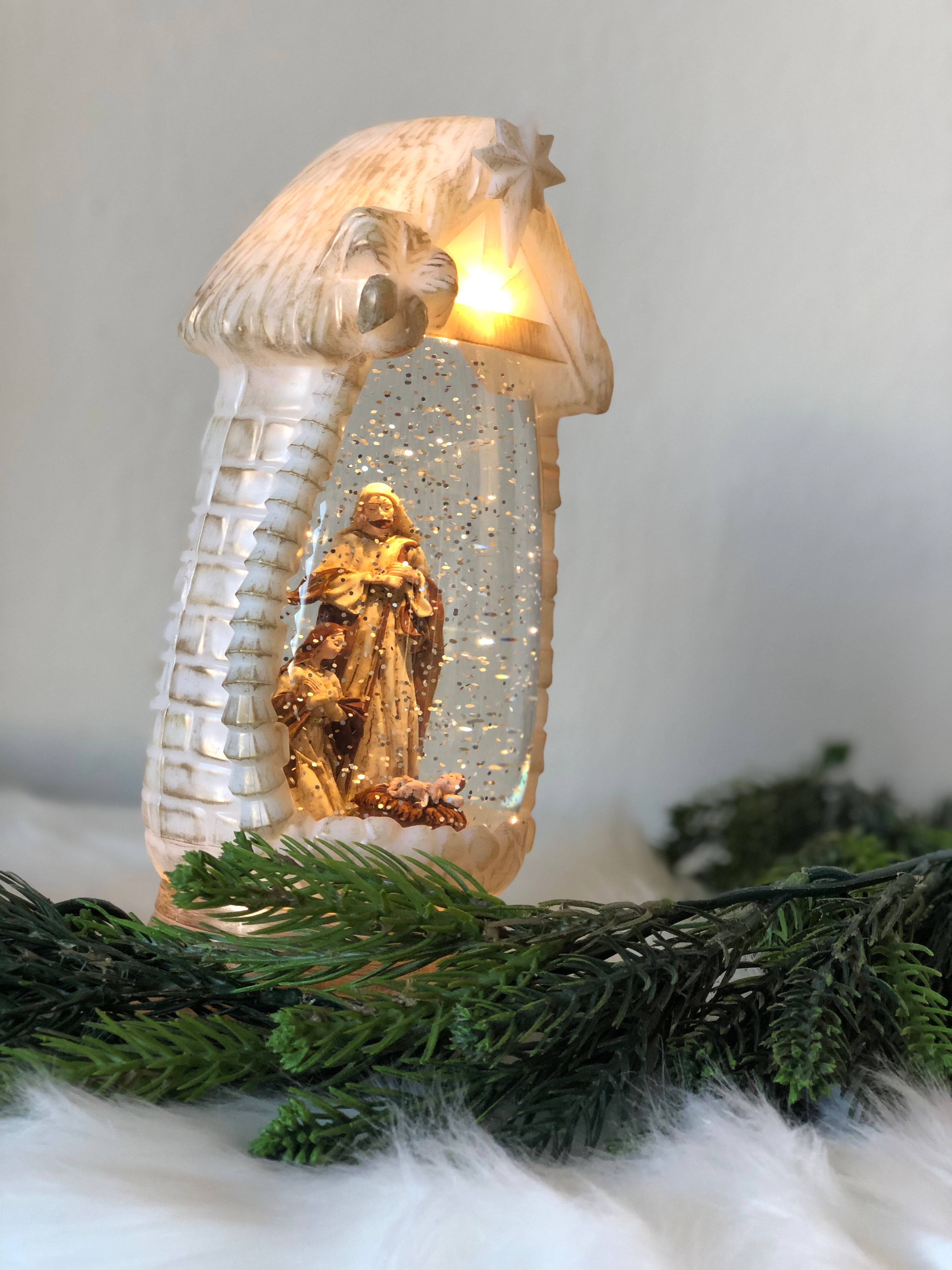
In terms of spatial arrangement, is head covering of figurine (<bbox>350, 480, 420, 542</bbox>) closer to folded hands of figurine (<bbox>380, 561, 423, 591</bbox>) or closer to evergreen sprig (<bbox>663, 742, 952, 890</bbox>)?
folded hands of figurine (<bbox>380, 561, 423, 591</bbox>)

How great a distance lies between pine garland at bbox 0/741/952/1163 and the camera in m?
0.27

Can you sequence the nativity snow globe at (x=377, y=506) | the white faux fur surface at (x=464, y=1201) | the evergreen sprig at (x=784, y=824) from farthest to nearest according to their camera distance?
the evergreen sprig at (x=784, y=824)
the nativity snow globe at (x=377, y=506)
the white faux fur surface at (x=464, y=1201)

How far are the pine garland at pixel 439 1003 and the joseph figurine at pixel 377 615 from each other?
0.52ft

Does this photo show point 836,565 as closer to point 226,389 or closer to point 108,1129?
point 226,389

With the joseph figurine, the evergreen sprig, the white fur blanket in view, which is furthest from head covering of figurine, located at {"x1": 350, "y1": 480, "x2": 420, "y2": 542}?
the evergreen sprig

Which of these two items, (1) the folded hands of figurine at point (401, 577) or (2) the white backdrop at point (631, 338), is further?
(2) the white backdrop at point (631, 338)

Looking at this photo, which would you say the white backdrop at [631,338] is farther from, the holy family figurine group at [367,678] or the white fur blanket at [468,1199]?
the white fur blanket at [468,1199]

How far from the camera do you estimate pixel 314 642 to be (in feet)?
1.57

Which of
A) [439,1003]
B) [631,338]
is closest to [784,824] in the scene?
[631,338]

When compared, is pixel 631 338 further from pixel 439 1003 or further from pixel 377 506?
pixel 439 1003

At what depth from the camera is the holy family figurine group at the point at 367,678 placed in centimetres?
46

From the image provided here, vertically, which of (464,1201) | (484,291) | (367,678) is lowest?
(464,1201)

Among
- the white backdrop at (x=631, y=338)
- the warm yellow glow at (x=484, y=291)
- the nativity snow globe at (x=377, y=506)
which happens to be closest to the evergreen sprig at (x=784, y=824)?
the white backdrop at (x=631, y=338)

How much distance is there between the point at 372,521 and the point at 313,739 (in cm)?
9
